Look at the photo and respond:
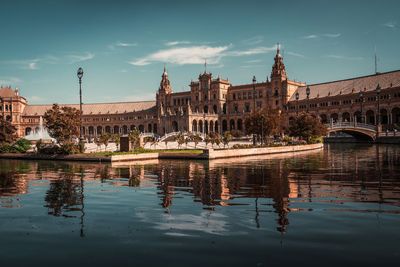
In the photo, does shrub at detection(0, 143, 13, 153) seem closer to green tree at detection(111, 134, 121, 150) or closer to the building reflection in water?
green tree at detection(111, 134, 121, 150)

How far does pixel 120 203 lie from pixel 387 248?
9.93 metres

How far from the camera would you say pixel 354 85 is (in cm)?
10038

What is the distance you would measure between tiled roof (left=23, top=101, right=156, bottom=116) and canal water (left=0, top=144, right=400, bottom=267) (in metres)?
121

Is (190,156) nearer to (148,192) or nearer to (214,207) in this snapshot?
(148,192)

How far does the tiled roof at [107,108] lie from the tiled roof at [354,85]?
55683 millimetres

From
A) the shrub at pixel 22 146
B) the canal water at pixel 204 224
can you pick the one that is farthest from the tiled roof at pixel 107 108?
the canal water at pixel 204 224

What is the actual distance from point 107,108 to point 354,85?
3409 inches

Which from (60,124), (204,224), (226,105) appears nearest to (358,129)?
(226,105)

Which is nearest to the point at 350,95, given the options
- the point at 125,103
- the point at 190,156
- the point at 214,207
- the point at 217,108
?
the point at 217,108

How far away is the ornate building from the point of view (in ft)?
304

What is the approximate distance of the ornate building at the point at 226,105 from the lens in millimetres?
92625

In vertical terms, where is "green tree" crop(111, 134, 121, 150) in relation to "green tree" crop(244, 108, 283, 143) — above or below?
below

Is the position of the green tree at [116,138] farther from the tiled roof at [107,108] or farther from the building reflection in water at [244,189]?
→ the tiled roof at [107,108]

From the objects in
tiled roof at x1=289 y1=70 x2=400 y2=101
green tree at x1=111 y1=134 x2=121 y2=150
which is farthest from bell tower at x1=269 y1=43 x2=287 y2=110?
green tree at x1=111 y1=134 x2=121 y2=150
